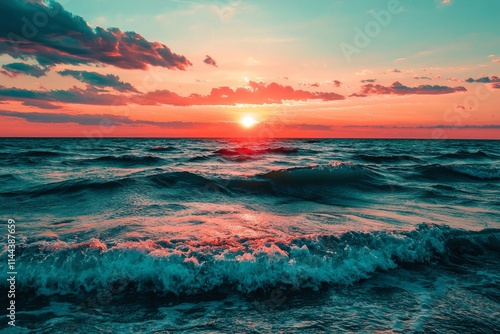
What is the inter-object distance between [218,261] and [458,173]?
19.6m

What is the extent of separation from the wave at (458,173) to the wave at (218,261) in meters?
14.2

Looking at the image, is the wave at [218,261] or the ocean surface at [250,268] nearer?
the ocean surface at [250,268]

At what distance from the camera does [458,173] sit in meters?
20.1

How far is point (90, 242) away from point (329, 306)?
4.46 metres

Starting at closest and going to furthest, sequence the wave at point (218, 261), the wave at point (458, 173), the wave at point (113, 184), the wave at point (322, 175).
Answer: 1. the wave at point (218, 261)
2. the wave at point (113, 184)
3. the wave at point (322, 175)
4. the wave at point (458, 173)

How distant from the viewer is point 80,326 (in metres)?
4.09

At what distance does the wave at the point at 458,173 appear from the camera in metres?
19.2

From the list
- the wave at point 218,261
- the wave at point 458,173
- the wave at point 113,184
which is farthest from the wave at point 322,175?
the wave at point 218,261

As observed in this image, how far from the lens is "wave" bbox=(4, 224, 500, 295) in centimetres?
529

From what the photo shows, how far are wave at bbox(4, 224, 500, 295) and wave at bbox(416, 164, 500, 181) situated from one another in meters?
14.2

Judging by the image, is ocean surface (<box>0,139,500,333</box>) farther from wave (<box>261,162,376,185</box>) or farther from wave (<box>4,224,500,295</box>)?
wave (<box>261,162,376,185</box>)

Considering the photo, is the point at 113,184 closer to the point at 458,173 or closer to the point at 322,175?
the point at 322,175

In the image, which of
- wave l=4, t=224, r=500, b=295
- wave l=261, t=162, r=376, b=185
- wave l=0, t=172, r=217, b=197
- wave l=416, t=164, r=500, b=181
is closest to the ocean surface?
wave l=4, t=224, r=500, b=295

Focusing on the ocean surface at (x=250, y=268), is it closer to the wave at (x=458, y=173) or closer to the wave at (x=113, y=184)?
the wave at (x=113, y=184)
